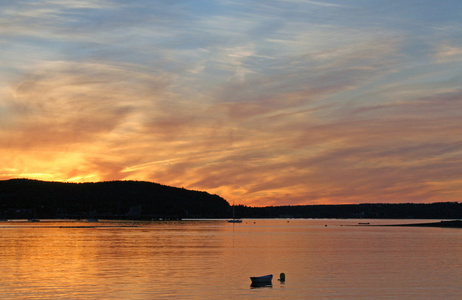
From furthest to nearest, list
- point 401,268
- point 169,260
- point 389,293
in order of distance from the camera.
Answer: point 169,260 < point 401,268 < point 389,293

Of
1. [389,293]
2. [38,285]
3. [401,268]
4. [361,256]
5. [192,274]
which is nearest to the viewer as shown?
[389,293]

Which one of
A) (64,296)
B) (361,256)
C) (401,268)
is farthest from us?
(361,256)

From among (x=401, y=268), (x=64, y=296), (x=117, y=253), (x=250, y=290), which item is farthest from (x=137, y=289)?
(x=117, y=253)

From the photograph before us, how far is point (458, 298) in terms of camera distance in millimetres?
48656

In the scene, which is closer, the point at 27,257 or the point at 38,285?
the point at 38,285

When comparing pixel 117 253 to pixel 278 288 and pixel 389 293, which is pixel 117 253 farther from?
pixel 389 293

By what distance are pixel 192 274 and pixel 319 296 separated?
1833 cm

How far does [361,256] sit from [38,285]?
2086 inches

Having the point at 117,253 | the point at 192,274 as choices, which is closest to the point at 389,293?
the point at 192,274

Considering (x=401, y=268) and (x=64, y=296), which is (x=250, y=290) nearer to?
(x=64, y=296)

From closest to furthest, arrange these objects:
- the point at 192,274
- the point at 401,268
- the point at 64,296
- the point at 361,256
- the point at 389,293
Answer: the point at 64,296 < the point at 389,293 < the point at 192,274 < the point at 401,268 < the point at 361,256

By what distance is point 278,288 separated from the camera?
177ft

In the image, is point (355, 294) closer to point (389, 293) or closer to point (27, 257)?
point (389, 293)

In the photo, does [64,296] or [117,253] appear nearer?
[64,296]
